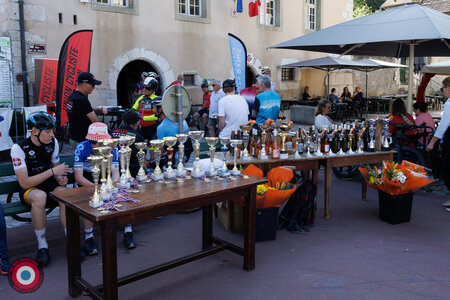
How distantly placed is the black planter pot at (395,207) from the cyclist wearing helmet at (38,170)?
3.41 meters

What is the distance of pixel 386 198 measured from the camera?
15.7 ft

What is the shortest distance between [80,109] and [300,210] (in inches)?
102

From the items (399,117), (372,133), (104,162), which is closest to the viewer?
(104,162)

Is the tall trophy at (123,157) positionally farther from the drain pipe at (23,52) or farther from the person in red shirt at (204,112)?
the person in red shirt at (204,112)

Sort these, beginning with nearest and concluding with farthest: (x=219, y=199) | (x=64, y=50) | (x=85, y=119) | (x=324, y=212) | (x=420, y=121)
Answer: (x=219, y=199)
(x=85, y=119)
(x=324, y=212)
(x=420, y=121)
(x=64, y=50)

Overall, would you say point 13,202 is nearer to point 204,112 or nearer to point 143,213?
point 143,213

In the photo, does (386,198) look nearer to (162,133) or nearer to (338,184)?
(338,184)

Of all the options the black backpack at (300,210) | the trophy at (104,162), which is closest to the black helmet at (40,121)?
the trophy at (104,162)

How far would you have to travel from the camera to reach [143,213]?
2801 mm

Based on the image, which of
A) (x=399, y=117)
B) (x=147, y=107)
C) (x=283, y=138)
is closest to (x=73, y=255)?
(x=283, y=138)

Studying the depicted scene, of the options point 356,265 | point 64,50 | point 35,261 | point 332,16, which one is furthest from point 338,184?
point 332,16

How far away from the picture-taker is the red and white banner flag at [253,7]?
45.3 ft

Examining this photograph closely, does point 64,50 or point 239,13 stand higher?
point 239,13

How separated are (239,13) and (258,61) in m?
1.83
